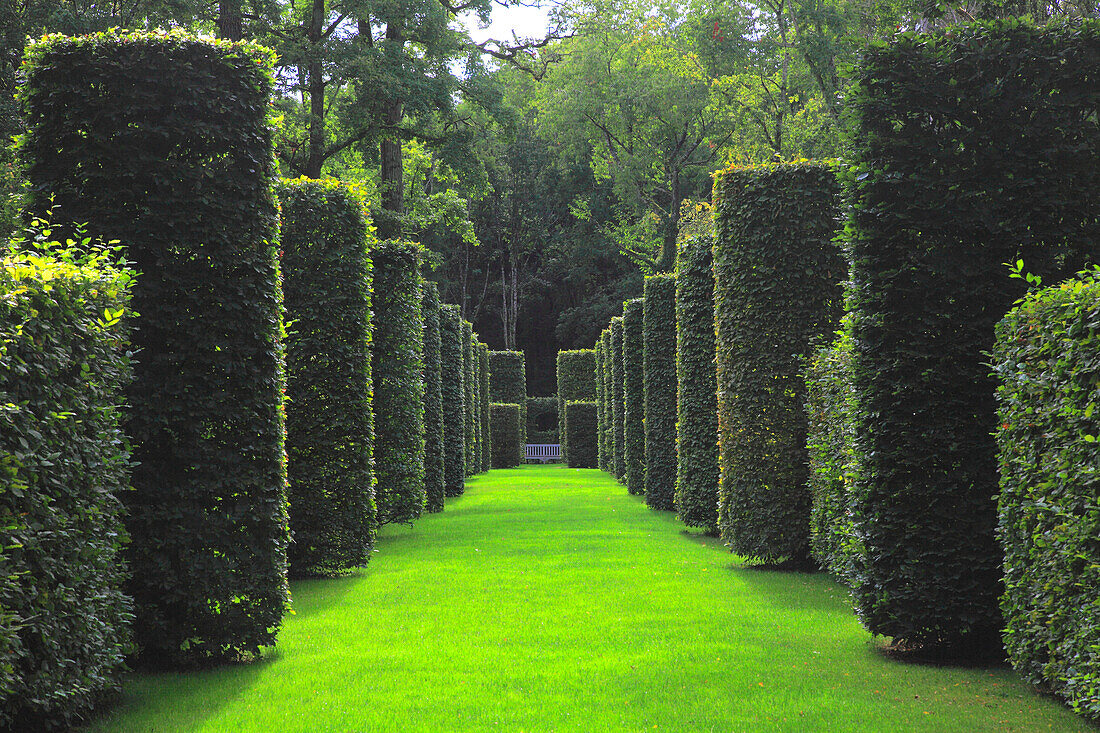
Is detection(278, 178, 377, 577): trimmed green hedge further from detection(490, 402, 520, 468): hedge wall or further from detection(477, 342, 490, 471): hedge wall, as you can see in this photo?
detection(490, 402, 520, 468): hedge wall

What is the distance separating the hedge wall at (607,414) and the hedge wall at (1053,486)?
69.7ft

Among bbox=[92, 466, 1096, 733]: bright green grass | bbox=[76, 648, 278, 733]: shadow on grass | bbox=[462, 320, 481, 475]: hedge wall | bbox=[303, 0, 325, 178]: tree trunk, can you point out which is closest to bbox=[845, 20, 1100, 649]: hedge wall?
bbox=[92, 466, 1096, 733]: bright green grass

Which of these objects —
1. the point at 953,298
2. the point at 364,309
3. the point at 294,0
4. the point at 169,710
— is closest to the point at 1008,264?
the point at 953,298

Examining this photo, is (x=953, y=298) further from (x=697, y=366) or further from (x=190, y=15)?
(x=190, y=15)

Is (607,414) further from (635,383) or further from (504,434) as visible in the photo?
(635,383)

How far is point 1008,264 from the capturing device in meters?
6.21

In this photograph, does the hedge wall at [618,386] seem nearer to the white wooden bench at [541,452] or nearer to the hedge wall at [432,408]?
the hedge wall at [432,408]

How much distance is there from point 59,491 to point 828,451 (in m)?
7.32

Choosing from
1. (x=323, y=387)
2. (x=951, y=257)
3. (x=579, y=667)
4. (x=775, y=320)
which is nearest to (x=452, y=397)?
(x=323, y=387)

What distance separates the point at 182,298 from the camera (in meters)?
6.76

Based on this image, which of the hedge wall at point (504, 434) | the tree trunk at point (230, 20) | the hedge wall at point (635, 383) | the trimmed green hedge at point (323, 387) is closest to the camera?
the trimmed green hedge at point (323, 387)

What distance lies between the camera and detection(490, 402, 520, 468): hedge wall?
3741 centimetres

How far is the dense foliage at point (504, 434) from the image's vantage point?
3741 centimetres

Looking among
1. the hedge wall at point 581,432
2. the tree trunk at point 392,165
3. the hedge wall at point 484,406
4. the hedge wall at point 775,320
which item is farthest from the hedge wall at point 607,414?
the hedge wall at point 775,320
